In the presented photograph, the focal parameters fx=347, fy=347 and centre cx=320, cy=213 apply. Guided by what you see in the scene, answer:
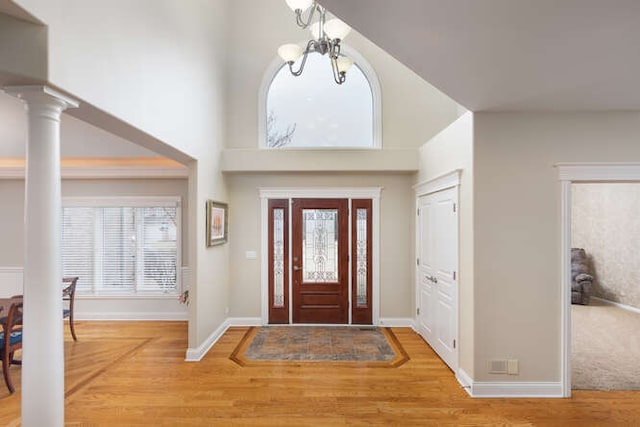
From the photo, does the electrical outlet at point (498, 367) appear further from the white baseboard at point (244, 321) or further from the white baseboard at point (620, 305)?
the white baseboard at point (620, 305)

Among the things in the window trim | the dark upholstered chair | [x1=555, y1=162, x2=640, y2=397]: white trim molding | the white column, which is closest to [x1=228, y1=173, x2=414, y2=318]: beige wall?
the window trim

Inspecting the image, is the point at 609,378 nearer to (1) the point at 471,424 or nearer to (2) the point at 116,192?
(1) the point at 471,424

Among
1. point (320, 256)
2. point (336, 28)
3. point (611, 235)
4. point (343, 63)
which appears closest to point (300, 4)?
point (336, 28)

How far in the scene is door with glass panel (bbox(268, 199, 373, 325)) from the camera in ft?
18.0

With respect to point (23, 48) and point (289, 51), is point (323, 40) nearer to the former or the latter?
point (289, 51)

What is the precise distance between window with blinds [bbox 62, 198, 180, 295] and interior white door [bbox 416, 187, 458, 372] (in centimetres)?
390

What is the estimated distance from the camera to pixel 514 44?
214cm

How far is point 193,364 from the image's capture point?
13.0ft

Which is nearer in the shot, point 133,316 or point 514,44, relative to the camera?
point 514,44

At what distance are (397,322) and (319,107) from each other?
11.9 feet

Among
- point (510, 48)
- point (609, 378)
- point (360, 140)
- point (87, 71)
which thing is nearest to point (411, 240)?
point (360, 140)

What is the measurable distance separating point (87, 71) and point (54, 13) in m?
0.34

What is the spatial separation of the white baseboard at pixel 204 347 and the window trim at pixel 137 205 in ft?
4.07

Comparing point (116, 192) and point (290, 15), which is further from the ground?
point (290, 15)
